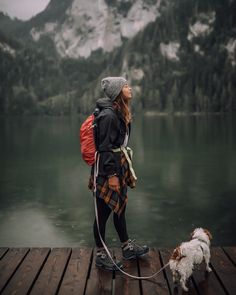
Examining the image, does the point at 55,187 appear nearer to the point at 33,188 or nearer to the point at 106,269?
the point at 33,188

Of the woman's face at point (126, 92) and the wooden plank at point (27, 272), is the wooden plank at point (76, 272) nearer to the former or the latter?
the wooden plank at point (27, 272)

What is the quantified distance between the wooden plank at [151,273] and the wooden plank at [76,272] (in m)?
0.76

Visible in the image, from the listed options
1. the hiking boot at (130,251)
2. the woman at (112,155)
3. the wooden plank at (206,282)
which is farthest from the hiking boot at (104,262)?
the wooden plank at (206,282)

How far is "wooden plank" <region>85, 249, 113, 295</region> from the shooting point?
203 inches

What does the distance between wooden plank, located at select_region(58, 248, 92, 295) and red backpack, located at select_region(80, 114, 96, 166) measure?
143 centimetres

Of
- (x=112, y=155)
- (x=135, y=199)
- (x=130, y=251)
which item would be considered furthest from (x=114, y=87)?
(x=135, y=199)

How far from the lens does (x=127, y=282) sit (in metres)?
5.41

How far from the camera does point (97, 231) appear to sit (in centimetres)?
592

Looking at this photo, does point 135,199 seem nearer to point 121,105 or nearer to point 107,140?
point 121,105

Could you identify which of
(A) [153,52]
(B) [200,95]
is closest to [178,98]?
(B) [200,95]

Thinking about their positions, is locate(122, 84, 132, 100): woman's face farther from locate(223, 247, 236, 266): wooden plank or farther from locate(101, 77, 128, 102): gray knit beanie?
locate(223, 247, 236, 266): wooden plank

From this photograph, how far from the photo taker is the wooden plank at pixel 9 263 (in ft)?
18.1

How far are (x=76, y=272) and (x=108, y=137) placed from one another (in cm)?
186

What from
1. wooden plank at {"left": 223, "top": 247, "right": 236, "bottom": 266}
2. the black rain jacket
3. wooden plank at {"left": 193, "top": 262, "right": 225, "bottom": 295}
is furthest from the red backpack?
wooden plank at {"left": 223, "top": 247, "right": 236, "bottom": 266}
